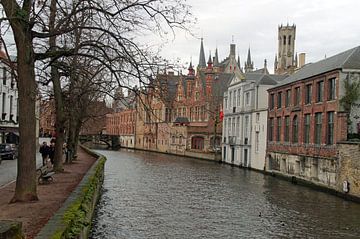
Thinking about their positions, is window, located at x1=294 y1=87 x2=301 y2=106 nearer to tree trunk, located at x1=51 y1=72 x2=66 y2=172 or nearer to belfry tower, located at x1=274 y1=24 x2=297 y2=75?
tree trunk, located at x1=51 y1=72 x2=66 y2=172

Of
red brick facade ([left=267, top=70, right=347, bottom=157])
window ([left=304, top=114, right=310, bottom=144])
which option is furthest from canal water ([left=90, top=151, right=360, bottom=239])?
window ([left=304, top=114, right=310, bottom=144])

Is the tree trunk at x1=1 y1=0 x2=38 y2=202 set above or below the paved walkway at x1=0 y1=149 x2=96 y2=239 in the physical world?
above

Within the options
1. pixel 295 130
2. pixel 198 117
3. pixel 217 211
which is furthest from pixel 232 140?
pixel 217 211

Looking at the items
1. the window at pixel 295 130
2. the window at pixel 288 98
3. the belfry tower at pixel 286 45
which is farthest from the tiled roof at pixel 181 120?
the belfry tower at pixel 286 45

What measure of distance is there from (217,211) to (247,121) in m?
30.0

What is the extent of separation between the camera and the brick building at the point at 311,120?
97.7ft

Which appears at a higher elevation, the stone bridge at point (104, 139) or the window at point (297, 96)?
the window at point (297, 96)

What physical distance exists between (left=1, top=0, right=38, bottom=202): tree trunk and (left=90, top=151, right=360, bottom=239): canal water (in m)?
2.54

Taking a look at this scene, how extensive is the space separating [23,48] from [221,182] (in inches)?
844

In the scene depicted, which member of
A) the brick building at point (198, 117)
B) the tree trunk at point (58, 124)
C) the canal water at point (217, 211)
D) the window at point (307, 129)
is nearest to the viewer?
the canal water at point (217, 211)

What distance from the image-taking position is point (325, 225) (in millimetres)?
18062

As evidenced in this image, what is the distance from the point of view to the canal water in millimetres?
16172

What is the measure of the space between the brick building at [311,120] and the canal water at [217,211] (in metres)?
2.52

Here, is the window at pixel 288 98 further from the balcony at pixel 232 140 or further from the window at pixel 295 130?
the balcony at pixel 232 140
